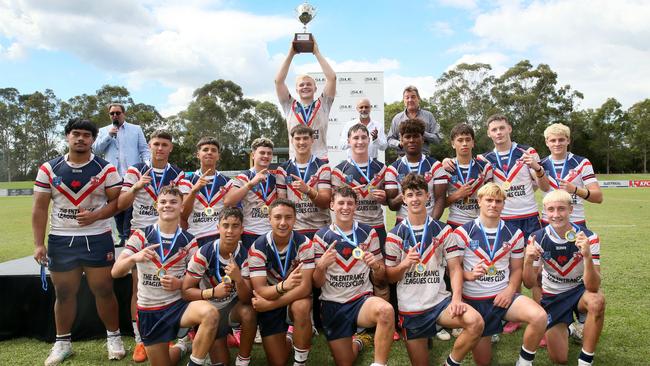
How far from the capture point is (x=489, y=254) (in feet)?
12.0

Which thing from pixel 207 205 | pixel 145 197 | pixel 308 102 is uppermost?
pixel 308 102

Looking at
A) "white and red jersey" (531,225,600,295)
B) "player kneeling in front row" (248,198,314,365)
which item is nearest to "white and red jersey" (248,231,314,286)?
"player kneeling in front row" (248,198,314,365)

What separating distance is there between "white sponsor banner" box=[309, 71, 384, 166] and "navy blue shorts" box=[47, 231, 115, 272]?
249 inches

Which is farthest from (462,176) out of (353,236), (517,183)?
(353,236)

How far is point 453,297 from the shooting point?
3.51 metres

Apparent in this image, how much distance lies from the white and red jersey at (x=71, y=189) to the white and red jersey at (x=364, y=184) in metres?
2.30

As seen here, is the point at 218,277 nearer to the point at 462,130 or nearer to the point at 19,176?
the point at 462,130

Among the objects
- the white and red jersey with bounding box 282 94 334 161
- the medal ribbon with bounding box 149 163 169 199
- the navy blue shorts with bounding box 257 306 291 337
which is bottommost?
the navy blue shorts with bounding box 257 306 291 337

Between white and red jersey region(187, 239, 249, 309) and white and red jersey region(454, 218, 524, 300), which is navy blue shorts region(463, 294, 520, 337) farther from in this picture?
white and red jersey region(187, 239, 249, 309)

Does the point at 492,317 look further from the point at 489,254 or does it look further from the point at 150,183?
the point at 150,183

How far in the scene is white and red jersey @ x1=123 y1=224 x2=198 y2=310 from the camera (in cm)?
360

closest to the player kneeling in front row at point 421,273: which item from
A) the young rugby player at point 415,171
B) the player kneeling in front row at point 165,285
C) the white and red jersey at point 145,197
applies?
the young rugby player at point 415,171

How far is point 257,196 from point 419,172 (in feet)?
5.44

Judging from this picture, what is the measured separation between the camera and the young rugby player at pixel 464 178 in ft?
14.3
